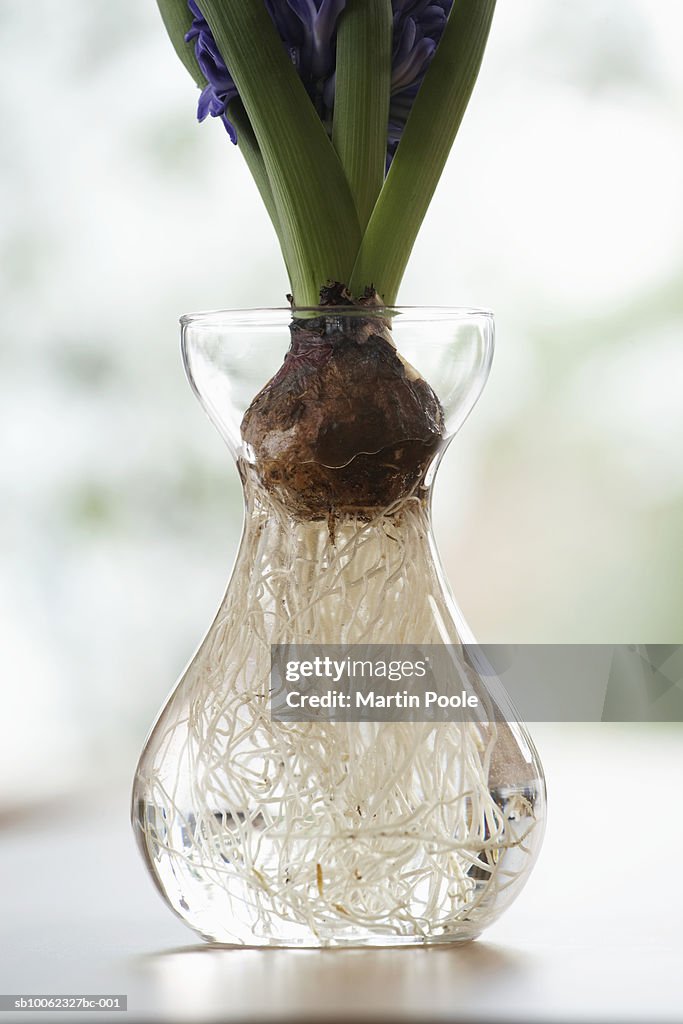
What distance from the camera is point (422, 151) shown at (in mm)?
533

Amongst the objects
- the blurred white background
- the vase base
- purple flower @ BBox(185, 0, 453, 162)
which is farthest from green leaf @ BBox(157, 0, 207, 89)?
the blurred white background

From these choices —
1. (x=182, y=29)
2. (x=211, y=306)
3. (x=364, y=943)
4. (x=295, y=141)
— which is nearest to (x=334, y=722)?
(x=364, y=943)

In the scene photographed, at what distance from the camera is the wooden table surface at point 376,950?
0.44 m

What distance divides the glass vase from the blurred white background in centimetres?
80

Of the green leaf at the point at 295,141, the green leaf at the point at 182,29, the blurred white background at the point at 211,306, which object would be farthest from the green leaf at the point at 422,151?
the blurred white background at the point at 211,306

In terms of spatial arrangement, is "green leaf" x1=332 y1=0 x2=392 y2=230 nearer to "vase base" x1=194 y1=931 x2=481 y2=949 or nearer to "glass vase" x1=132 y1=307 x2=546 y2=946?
"glass vase" x1=132 y1=307 x2=546 y2=946

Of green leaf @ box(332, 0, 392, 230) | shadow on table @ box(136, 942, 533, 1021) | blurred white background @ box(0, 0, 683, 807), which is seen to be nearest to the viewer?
shadow on table @ box(136, 942, 533, 1021)

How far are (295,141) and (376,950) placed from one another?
1.17 ft

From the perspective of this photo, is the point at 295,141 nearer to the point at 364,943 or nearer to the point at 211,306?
the point at 364,943

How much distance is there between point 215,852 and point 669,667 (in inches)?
36.1

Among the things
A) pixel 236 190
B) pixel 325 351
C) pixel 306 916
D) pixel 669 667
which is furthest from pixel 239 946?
pixel 236 190

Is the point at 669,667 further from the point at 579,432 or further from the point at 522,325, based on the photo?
the point at 522,325

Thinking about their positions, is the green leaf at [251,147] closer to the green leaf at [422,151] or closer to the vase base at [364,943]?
the green leaf at [422,151]

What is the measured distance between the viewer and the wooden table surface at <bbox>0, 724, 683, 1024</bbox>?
44cm
